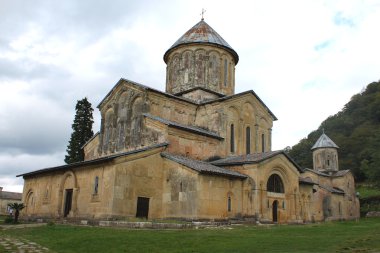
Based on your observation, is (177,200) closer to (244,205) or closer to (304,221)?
(244,205)

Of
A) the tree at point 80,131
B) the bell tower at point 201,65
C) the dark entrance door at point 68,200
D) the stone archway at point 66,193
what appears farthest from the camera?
the tree at point 80,131

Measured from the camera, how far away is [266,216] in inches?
816

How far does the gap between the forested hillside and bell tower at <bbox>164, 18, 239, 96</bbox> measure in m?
40.4

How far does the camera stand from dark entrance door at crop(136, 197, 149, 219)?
64.8 ft

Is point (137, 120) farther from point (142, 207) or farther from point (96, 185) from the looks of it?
point (142, 207)

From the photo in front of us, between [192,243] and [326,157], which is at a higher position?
[326,157]

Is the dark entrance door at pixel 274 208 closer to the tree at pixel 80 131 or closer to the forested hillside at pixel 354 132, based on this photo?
the tree at pixel 80 131

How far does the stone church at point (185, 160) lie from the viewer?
19453 millimetres

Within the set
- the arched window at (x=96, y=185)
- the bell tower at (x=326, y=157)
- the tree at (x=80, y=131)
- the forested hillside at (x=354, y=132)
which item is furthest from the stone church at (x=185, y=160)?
the forested hillside at (x=354, y=132)

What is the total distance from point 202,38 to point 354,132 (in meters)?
51.8

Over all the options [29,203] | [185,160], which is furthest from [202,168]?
[29,203]

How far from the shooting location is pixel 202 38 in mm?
29359

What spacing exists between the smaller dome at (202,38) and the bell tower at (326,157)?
19.5 metres

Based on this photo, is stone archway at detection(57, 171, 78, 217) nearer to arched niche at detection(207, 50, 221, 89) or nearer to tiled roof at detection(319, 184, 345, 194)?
arched niche at detection(207, 50, 221, 89)
